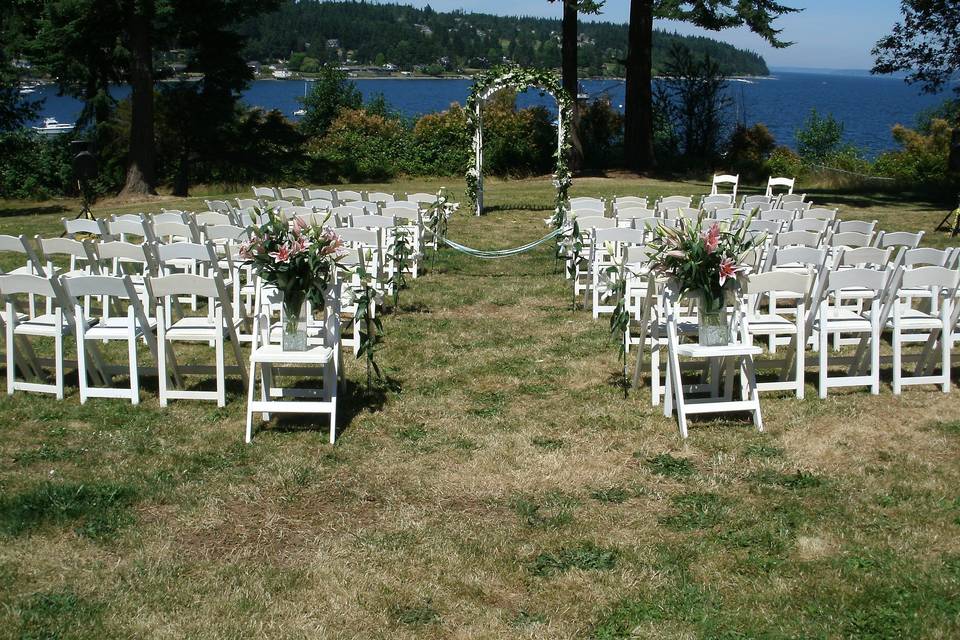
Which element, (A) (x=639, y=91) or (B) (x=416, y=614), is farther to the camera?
(A) (x=639, y=91)

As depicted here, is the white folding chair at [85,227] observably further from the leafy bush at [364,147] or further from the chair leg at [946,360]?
the leafy bush at [364,147]

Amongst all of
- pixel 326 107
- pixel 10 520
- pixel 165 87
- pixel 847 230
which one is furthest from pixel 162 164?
pixel 10 520

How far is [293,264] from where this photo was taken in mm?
6781

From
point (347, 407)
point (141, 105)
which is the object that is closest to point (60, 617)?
point (347, 407)

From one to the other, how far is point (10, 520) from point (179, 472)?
3.40 ft

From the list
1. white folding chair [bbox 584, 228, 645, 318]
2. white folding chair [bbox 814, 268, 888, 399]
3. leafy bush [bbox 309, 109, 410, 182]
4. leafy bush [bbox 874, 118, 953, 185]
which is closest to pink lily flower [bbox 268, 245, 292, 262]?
white folding chair [bbox 584, 228, 645, 318]

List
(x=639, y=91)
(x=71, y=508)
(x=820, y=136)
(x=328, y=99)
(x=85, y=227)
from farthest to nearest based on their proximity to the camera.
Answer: (x=328, y=99) → (x=820, y=136) → (x=639, y=91) → (x=85, y=227) → (x=71, y=508)

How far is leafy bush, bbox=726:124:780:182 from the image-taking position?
90.9 feet

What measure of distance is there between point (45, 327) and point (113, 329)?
21.2 inches

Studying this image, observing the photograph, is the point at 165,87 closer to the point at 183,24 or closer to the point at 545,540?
the point at 183,24

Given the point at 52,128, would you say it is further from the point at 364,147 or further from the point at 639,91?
the point at 639,91

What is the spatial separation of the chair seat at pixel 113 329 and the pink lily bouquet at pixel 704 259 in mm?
3981

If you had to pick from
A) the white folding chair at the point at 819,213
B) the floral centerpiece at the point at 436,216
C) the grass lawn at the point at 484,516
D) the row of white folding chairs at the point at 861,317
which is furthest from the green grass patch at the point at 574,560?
the floral centerpiece at the point at 436,216

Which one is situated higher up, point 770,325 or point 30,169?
point 30,169
